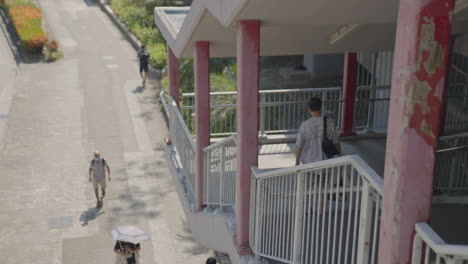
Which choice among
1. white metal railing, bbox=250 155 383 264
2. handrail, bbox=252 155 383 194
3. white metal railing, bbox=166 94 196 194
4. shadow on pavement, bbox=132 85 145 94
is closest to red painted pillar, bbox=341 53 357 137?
white metal railing, bbox=166 94 196 194

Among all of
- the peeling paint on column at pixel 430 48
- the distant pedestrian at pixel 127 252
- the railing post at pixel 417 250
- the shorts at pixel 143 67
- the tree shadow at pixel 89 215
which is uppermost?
the peeling paint on column at pixel 430 48

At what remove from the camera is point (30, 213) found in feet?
45.3

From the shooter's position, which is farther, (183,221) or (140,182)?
(140,182)

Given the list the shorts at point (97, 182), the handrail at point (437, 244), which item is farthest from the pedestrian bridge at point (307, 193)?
the shorts at point (97, 182)

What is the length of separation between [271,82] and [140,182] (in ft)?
22.8

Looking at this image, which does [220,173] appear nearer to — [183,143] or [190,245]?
[183,143]

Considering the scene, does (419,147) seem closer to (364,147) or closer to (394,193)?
(394,193)

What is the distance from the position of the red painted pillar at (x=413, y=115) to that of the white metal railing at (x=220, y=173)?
3.65 metres

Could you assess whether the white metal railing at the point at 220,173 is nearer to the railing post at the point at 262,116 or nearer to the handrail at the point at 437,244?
the railing post at the point at 262,116

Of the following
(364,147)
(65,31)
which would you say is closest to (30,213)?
(364,147)

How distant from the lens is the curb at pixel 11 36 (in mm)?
27458

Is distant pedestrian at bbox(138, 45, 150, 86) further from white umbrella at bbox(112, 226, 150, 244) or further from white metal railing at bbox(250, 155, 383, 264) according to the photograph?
white metal railing at bbox(250, 155, 383, 264)

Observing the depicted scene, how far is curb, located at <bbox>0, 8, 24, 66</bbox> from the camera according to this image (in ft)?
90.1

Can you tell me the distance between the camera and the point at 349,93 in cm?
1015
